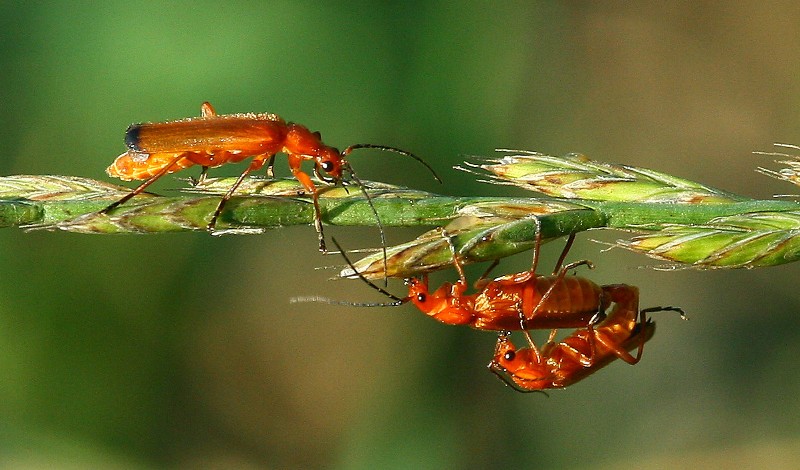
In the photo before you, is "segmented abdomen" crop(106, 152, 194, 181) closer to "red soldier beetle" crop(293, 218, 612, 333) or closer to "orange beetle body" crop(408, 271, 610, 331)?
"red soldier beetle" crop(293, 218, 612, 333)

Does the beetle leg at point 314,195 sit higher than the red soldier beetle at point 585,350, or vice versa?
the beetle leg at point 314,195

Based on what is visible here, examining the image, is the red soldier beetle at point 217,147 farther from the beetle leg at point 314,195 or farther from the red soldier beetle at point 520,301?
the red soldier beetle at point 520,301

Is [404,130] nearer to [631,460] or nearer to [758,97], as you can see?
[631,460]

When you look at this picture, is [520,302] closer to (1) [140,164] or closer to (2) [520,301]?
(2) [520,301]

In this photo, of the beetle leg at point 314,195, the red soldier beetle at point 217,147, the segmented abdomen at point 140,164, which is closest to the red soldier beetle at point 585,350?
the red soldier beetle at point 217,147

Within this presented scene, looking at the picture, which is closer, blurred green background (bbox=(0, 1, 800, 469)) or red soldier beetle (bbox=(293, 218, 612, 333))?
red soldier beetle (bbox=(293, 218, 612, 333))

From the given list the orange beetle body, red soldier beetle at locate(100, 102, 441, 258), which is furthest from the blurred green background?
the orange beetle body

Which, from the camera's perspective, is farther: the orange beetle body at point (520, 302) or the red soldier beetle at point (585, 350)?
the red soldier beetle at point (585, 350)
